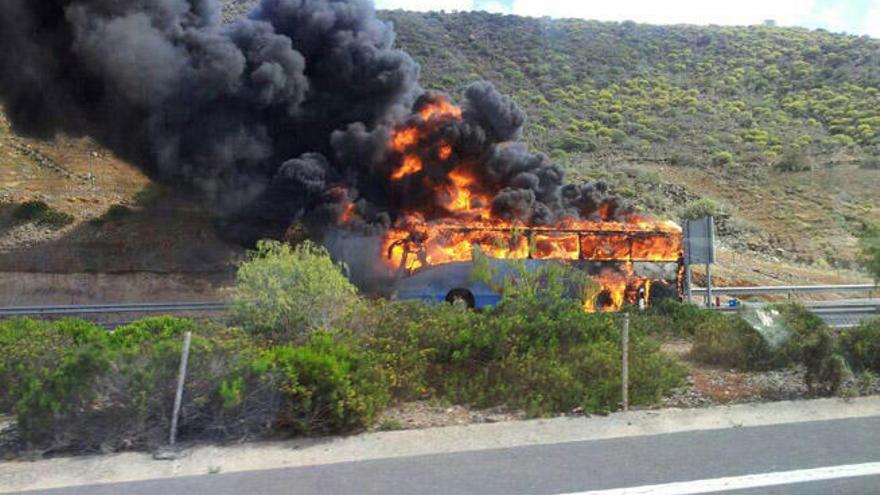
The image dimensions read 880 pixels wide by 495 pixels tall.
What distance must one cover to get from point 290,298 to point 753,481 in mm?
5327

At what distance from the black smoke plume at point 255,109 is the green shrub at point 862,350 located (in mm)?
13675

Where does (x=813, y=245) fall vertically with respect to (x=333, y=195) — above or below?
below

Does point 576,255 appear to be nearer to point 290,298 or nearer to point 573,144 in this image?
point 290,298

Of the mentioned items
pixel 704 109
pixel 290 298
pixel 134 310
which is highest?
pixel 704 109

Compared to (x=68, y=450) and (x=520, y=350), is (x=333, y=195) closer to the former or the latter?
(x=520, y=350)

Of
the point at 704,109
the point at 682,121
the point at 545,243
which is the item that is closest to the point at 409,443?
the point at 545,243

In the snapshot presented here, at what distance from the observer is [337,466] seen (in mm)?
5723

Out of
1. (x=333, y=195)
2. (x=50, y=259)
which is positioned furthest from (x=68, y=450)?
(x=50, y=259)

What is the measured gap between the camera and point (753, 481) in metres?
5.32

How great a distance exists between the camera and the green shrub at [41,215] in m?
26.0

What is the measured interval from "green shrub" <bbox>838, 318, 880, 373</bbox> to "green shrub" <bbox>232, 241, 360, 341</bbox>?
221 inches

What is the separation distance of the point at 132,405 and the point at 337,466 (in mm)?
1835

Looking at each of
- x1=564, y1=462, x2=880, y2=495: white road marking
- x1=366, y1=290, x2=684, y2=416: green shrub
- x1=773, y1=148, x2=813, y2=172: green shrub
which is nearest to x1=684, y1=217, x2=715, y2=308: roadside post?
x1=366, y1=290, x2=684, y2=416: green shrub

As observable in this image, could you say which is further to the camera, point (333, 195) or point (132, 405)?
point (333, 195)
